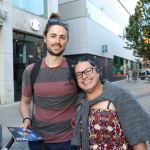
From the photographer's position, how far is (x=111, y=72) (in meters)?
38.9

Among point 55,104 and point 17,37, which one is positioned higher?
point 17,37

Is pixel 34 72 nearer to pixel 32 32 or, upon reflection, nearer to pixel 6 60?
pixel 6 60

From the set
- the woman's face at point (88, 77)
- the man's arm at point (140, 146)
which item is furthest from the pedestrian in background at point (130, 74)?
the man's arm at point (140, 146)

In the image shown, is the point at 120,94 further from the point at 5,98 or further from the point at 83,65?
the point at 5,98

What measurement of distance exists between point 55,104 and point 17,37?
15755 millimetres

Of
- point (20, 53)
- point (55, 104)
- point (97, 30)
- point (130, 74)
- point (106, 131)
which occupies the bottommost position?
point (130, 74)

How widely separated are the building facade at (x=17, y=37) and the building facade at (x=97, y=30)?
9.24 feet

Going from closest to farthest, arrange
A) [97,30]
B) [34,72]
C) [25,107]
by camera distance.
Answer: [34,72] < [25,107] < [97,30]

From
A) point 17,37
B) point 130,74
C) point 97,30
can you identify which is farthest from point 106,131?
point 130,74

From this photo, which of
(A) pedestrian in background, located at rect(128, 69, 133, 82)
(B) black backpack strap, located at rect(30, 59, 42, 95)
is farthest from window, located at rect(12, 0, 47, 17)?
(A) pedestrian in background, located at rect(128, 69, 133, 82)

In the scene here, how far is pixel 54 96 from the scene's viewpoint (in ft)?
10.3

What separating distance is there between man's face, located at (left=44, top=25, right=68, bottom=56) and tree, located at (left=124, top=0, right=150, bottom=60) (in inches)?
1178

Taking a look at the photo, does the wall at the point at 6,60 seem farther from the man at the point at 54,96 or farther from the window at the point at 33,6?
the man at the point at 54,96

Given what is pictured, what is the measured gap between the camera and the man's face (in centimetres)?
313
